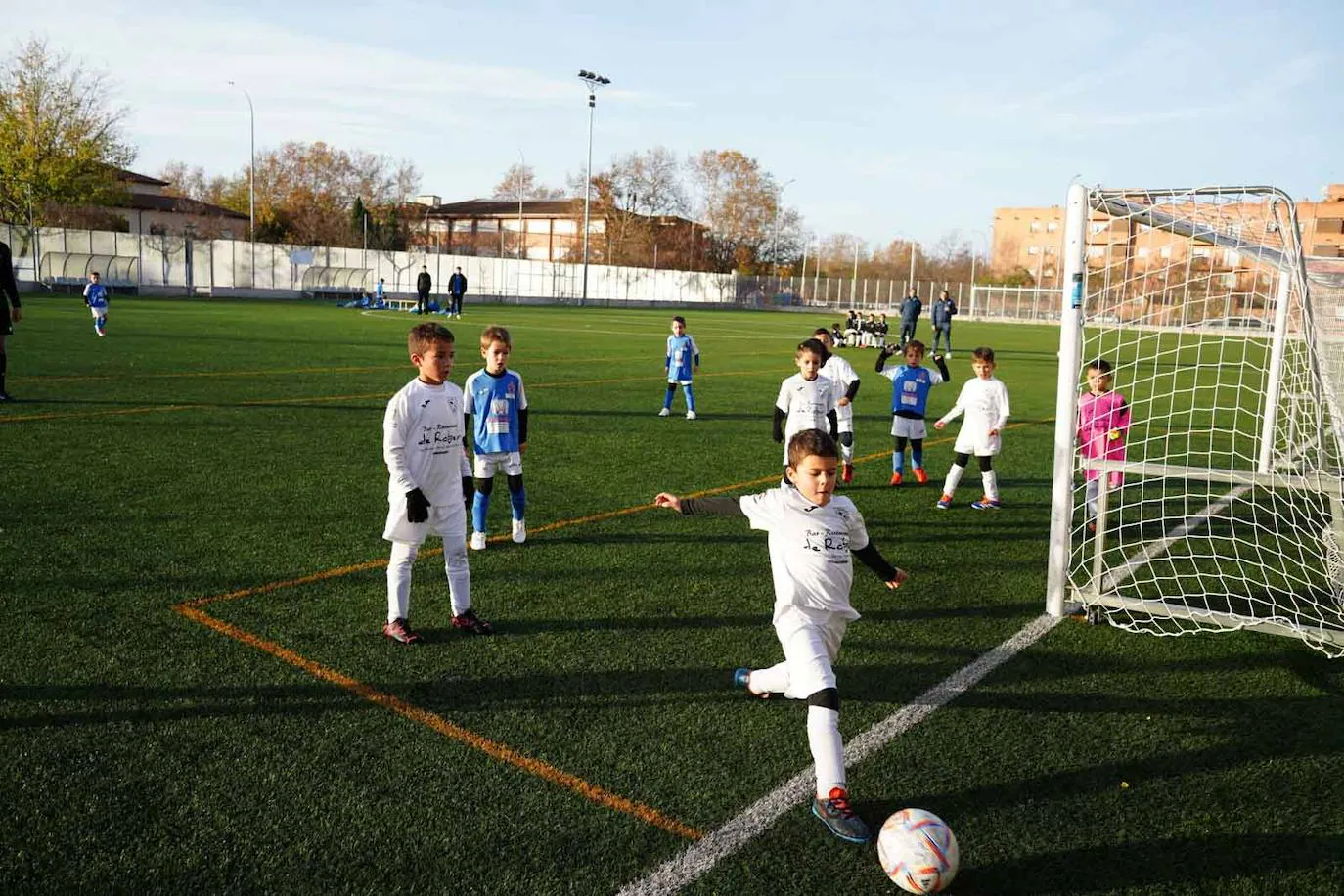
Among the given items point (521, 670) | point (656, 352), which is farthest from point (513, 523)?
point (656, 352)

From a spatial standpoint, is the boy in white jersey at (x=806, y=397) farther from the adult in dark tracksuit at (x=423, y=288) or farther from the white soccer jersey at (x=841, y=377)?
the adult in dark tracksuit at (x=423, y=288)

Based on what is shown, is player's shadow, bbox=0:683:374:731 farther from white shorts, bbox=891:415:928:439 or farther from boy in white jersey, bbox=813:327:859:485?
white shorts, bbox=891:415:928:439

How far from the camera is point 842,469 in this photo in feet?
32.9

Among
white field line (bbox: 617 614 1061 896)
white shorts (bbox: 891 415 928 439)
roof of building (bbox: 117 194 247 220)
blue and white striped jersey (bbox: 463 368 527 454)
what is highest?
roof of building (bbox: 117 194 247 220)

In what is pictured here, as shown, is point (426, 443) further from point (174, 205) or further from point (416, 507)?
point (174, 205)

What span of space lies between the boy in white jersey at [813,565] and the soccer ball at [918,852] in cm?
42

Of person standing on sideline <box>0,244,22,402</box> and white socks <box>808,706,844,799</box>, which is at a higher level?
person standing on sideline <box>0,244,22,402</box>

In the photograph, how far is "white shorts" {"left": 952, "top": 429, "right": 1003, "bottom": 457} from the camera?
28.8 feet

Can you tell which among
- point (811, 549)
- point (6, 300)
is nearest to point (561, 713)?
point (811, 549)

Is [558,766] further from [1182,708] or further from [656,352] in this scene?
[656,352]

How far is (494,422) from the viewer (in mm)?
7055

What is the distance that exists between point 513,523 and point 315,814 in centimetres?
384

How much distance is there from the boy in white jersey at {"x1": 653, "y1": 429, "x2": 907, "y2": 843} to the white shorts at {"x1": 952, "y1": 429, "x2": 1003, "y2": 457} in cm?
477

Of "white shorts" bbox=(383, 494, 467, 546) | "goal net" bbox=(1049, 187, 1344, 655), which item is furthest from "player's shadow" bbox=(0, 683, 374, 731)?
"goal net" bbox=(1049, 187, 1344, 655)
